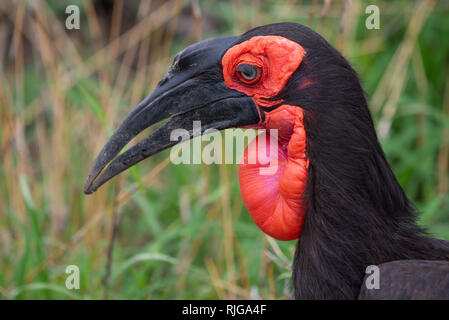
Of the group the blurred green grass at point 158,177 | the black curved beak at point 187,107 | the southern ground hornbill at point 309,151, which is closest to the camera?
the southern ground hornbill at point 309,151

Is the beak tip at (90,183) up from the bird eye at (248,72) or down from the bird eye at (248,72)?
down

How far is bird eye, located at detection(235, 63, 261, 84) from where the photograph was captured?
2062 millimetres

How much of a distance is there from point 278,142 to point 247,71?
0.26 m

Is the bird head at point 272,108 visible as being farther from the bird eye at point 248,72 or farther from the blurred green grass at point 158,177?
the blurred green grass at point 158,177

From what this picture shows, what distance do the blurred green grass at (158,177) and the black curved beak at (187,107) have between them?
1.70 feet

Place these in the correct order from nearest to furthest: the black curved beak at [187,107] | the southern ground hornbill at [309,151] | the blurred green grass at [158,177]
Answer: the southern ground hornbill at [309,151]
the black curved beak at [187,107]
the blurred green grass at [158,177]

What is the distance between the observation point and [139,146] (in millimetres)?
2156

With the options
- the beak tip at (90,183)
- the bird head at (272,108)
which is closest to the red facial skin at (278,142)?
the bird head at (272,108)

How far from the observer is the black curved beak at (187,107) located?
212cm

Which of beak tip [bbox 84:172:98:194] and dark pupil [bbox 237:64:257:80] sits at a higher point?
dark pupil [bbox 237:64:257:80]

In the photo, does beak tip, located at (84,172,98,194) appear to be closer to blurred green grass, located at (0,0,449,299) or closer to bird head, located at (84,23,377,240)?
bird head, located at (84,23,377,240)

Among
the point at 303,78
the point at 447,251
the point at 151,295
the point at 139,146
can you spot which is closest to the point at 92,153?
the point at 151,295

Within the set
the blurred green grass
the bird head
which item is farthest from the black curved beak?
the blurred green grass

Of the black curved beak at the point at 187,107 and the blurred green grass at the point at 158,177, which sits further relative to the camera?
the blurred green grass at the point at 158,177
